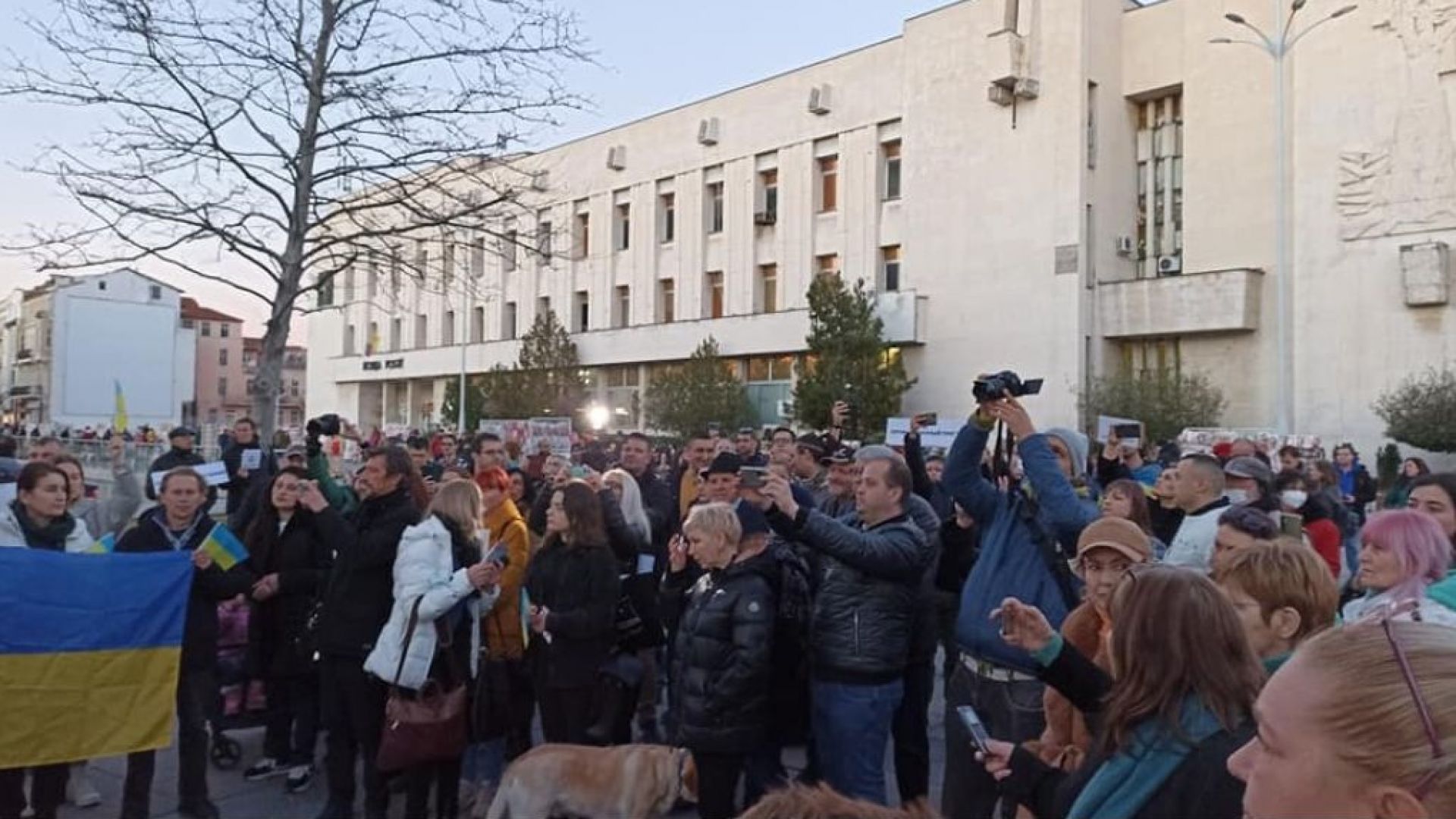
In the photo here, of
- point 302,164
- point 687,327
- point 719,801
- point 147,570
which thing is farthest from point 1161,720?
point 687,327

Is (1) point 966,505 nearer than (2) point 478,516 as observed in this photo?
Yes

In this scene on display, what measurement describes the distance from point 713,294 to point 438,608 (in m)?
39.5

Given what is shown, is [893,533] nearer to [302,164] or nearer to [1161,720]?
[1161,720]

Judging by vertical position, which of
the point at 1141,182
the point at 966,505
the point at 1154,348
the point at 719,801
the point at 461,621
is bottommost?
the point at 719,801

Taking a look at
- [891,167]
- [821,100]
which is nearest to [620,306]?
→ [821,100]

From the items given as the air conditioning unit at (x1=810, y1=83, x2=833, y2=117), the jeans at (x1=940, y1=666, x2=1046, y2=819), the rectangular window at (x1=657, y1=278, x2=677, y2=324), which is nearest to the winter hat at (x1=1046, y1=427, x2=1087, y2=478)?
the jeans at (x1=940, y1=666, x2=1046, y2=819)

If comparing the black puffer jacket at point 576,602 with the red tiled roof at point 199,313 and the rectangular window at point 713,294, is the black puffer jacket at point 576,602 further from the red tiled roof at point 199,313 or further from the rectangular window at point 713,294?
the red tiled roof at point 199,313

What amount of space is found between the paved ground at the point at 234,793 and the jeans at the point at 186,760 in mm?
250

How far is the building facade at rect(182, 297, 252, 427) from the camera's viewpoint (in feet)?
328

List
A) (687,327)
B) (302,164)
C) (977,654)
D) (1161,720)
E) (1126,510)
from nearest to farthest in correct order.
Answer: (1161,720), (977,654), (1126,510), (302,164), (687,327)

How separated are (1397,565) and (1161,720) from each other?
255 centimetres

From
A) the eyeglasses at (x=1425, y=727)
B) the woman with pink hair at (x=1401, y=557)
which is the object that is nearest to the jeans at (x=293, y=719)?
the woman with pink hair at (x=1401, y=557)

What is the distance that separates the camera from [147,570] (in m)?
5.88

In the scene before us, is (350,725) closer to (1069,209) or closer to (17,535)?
(17,535)
